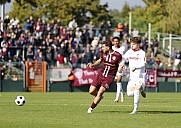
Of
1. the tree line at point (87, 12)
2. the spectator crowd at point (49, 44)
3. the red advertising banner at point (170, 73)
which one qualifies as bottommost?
the red advertising banner at point (170, 73)

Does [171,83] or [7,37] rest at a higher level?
[7,37]

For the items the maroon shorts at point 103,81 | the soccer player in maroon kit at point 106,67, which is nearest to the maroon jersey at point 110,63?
the soccer player in maroon kit at point 106,67

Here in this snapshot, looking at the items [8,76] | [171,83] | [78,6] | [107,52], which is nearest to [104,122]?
[107,52]

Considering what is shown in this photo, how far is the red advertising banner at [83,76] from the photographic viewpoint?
41.3 meters

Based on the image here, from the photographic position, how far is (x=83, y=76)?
41406 millimetres

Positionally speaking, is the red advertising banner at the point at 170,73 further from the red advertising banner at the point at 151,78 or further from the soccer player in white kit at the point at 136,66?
the soccer player in white kit at the point at 136,66

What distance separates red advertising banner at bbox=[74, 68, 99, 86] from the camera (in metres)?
41.3

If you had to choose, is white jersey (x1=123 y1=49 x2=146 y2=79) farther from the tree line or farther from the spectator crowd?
the tree line

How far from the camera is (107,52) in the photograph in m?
19.5

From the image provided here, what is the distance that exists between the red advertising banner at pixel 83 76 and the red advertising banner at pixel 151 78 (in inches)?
152

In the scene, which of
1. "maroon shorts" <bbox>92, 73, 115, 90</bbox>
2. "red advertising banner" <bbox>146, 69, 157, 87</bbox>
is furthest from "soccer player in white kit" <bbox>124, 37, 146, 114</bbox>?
"red advertising banner" <bbox>146, 69, 157, 87</bbox>

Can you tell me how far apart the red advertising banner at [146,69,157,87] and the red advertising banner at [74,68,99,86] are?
3.86 meters

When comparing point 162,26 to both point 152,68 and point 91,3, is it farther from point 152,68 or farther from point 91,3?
point 152,68

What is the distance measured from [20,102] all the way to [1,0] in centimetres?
2906
